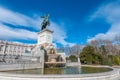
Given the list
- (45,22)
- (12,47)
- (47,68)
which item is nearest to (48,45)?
(45,22)

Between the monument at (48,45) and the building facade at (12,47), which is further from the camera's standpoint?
the building facade at (12,47)

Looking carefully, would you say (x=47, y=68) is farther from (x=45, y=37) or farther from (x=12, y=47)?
(x=12, y=47)

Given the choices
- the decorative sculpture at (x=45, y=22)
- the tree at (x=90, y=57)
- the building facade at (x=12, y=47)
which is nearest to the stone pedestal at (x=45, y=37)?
the decorative sculpture at (x=45, y=22)

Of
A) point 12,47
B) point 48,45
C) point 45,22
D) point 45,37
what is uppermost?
point 12,47

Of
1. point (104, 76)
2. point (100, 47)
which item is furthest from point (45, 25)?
point (100, 47)

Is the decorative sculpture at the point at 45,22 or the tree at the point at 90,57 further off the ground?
the decorative sculpture at the point at 45,22

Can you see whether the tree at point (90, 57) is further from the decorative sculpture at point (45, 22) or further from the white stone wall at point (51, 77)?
the white stone wall at point (51, 77)

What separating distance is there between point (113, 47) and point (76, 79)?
5149 centimetres

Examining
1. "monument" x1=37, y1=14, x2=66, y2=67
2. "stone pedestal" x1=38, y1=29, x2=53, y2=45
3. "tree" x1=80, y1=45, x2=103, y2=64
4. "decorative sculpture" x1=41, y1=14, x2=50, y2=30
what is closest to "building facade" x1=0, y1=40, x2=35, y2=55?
"tree" x1=80, y1=45, x2=103, y2=64

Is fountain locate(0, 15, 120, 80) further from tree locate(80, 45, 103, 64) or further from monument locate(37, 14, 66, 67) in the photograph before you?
tree locate(80, 45, 103, 64)

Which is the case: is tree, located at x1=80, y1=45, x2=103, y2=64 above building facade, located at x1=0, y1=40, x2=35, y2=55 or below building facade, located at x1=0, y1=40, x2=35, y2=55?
below

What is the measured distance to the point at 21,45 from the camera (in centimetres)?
9588

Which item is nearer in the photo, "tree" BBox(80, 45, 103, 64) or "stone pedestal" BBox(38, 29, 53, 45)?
"stone pedestal" BBox(38, 29, 53, 45)

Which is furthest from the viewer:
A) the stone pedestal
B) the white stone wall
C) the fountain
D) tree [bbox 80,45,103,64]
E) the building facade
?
the building facade
